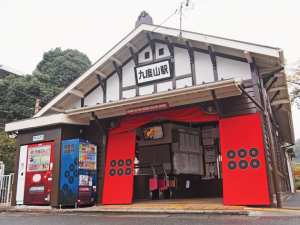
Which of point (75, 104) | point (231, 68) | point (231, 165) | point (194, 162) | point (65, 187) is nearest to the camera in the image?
point (231, 165)

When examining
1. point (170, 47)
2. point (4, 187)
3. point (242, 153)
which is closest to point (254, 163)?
point (242, 153)

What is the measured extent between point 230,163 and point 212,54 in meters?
3.29

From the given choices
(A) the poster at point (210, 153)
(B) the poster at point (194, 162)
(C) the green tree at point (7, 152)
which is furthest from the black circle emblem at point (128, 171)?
(C) the green tree at point (7, 152)

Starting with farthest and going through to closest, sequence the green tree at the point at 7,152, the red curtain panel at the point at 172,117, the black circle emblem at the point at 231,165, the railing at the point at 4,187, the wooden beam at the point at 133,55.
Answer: the green tree at the point at 7,152
the railing at the point at 4,187
the wooden beam at the point at 133,55
the red curtain panel at the point at 172,117
the black circle emblem at the point at 231,165

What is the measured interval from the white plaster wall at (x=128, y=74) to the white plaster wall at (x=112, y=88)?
308mm

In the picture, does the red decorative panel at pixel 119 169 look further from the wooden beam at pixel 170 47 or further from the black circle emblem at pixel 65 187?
the wooden beam at pixel 170 47

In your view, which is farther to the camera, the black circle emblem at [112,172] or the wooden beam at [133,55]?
the wooden beam at [133,55]

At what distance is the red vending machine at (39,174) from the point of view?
28.1 feet

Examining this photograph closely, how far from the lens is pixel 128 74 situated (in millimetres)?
9273

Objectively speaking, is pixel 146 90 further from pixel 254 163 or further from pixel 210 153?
pixel 210 153

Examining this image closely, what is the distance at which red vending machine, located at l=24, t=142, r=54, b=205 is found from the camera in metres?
8.56

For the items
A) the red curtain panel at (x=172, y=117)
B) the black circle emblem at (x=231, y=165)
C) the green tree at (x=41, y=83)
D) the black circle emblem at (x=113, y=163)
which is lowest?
the black circle emblem at (x=231, y=165)

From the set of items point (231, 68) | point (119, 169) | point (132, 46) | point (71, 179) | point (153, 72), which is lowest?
point (71, 179)

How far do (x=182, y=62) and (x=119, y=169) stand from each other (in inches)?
164
